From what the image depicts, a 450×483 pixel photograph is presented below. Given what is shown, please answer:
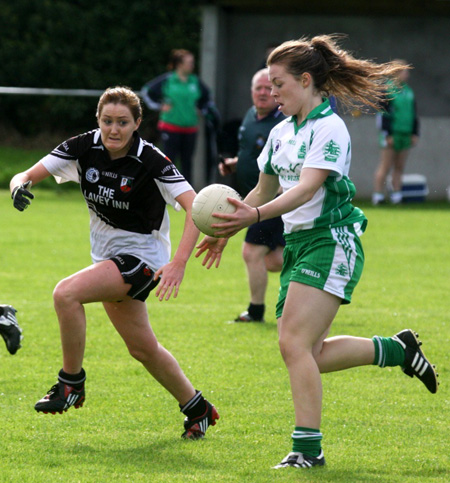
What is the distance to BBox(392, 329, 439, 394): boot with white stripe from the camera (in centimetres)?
537

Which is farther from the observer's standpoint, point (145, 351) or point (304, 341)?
point (145, 351)

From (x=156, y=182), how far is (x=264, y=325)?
137 inches

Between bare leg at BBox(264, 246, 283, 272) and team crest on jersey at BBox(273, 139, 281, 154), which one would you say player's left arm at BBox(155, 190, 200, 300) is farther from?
bare leg at BBox(264, 246, 283, 272)

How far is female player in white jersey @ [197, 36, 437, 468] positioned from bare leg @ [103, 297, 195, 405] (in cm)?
56

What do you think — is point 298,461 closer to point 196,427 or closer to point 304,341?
point 304,341

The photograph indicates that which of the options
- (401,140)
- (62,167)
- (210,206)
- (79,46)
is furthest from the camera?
(79,46)

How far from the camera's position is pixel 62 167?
532cm

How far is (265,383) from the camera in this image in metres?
6.37

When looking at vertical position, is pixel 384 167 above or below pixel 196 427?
below

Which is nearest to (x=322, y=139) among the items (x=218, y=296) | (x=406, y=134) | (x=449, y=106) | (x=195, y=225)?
(x=195, y=225)

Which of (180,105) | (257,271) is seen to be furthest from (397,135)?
(257,271)

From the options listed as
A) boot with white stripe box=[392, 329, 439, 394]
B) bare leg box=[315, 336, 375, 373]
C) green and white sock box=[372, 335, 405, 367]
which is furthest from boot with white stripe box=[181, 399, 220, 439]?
boot with white stripe box=[392, 329, 439, 394]

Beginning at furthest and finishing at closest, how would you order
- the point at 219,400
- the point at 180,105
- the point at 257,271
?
1. the point at 180,105
2. the point at 257,271
3. the point at 219,400

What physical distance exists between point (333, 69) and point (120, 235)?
1.44 m
